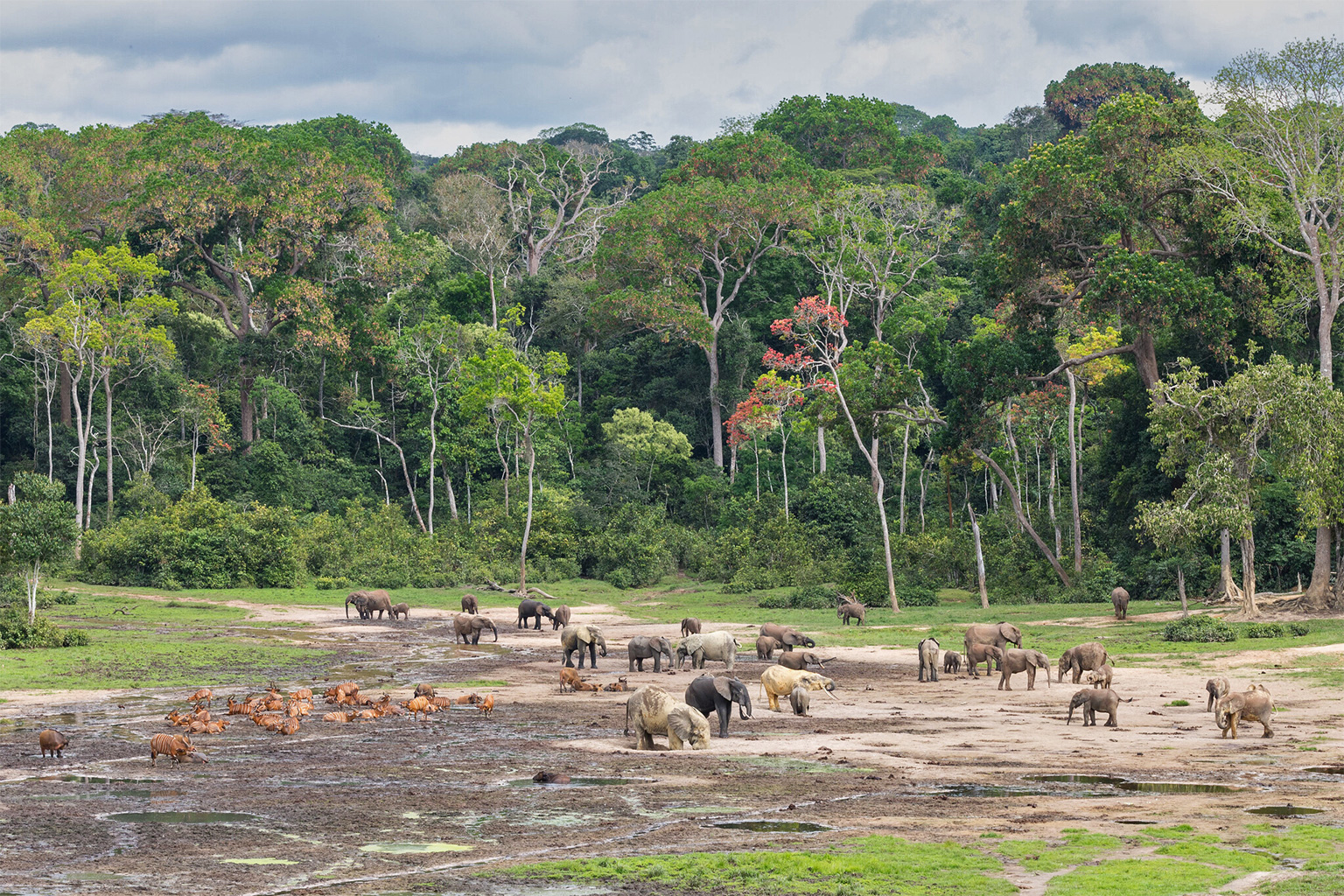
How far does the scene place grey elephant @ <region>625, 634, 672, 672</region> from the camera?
28078mm

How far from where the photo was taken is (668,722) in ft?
59.5

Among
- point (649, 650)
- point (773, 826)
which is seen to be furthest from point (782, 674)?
point (773, 826)

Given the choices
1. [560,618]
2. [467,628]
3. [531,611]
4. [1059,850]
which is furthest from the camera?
[531,611]

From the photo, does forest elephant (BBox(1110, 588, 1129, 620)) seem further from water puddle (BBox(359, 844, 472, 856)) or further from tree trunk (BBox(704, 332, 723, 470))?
tree trunk (BBox(704, 332, 723, 470))

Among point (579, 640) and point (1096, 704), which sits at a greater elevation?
point (579, 640)

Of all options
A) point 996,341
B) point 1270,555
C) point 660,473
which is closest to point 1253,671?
point 1270,555

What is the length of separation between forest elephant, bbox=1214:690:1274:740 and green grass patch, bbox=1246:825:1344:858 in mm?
5470

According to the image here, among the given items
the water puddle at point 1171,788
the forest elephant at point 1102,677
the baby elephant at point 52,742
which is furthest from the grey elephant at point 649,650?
the water puddle at point 1171,788

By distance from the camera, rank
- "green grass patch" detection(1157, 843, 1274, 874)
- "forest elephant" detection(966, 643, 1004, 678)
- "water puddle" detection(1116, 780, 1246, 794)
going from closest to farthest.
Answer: "green grass patch" detection(1157, 843, 1274, 874), "water puddle" detection(1116, 780, 1246, 794), "forest elephant" detection(966, 643, 1004, 678)

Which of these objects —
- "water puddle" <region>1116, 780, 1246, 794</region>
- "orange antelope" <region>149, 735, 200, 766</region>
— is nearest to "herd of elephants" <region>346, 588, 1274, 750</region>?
"water puddle" <region>1116, 780, 1246, 794</region>

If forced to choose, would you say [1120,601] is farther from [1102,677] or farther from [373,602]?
[373,602]

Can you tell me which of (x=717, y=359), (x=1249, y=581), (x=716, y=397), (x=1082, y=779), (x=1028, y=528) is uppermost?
(x=717, y=359)

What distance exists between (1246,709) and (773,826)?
828 cm

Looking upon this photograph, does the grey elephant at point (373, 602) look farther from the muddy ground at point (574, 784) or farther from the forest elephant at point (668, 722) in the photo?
the forest elephant at point (668, 722)
